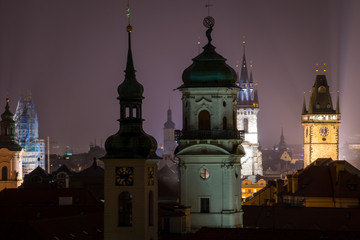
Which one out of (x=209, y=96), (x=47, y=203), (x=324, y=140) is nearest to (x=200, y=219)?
(x=209, y=96)

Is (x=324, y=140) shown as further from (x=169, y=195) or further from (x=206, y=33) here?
(x=206, y=33)

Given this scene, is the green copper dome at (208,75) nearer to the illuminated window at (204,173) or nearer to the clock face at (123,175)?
the illuminated window at (204,173)

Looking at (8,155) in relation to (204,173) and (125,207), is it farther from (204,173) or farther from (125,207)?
(125,207)

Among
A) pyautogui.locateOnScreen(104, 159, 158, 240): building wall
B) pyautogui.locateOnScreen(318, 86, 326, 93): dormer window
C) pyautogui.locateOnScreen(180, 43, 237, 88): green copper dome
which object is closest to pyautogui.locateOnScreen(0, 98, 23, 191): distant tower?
pyautogui.locateOnScreen(318, 86, 326, 93): dormer window

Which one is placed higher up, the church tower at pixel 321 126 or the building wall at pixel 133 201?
the church tower at pixel 321 126

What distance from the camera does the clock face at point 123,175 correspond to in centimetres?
6512

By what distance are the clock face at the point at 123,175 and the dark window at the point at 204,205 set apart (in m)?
9.26

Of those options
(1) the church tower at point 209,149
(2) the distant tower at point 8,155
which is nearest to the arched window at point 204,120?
(1) the church tower at point 209,149

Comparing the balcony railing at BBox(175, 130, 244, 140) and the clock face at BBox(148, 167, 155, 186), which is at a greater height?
the balcony railing at BBox(175, 130, 244, 140)

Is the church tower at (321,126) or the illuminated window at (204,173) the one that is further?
the church tower at (321,126)

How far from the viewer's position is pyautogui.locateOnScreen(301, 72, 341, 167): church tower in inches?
7008

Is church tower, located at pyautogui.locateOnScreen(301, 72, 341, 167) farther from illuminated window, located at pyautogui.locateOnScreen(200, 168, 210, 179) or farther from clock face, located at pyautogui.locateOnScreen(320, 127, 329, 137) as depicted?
illuminated window, located at pyautogui.locateOnScreen(200, 168, 210, 179)

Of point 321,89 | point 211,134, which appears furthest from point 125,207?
point 321,89

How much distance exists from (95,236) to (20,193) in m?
29.5
